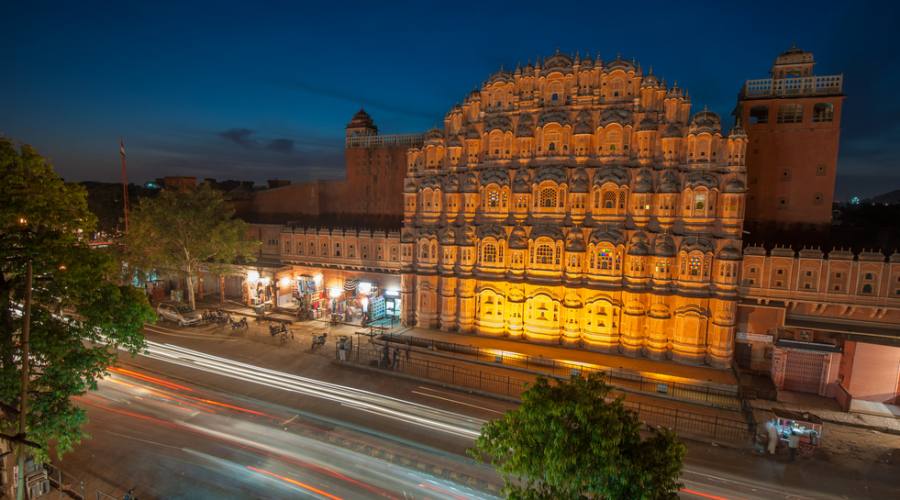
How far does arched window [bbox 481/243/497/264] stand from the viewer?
132 ft

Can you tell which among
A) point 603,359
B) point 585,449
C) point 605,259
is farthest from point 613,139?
point 585,449

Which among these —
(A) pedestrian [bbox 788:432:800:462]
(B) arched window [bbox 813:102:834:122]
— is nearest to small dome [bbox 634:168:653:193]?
(B) arched window [bbox 813:102:834:122]

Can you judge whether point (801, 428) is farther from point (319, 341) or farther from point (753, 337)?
point (319, 341)

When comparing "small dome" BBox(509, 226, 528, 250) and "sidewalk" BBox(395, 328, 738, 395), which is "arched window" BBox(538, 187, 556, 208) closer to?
"small dome" BBox(509, 226, 528, 250)

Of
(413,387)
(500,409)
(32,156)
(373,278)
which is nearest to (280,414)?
(413,387)

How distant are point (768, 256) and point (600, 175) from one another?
12.6m

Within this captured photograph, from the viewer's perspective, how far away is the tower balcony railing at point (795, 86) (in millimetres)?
37000

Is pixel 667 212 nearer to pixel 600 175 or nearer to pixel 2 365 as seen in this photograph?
pixel 600 175

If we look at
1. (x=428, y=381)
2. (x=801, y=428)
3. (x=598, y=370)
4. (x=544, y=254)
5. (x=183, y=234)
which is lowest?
(x=428, y=381)

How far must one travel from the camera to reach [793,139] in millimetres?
38219

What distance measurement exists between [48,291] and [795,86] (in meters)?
47.8

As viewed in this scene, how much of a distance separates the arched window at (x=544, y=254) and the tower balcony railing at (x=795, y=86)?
19.8m

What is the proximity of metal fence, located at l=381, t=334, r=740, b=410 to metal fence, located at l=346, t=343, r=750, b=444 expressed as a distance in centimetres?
176

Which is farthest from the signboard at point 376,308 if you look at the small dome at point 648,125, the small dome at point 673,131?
the small dome at point 673,131
